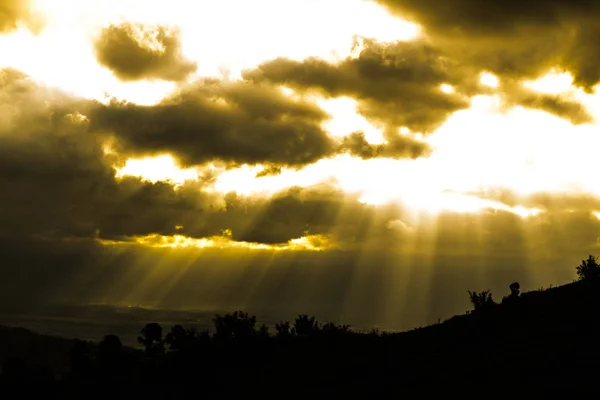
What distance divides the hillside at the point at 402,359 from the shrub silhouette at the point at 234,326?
0.29 feet

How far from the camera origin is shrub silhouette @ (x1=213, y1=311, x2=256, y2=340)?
140 feet

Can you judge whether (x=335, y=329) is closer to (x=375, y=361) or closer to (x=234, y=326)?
(x=234, y=326)

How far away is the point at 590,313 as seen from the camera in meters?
31.5

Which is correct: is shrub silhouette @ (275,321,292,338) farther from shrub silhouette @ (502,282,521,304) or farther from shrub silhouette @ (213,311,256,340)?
shrub silhouette @ (502,282,521,304)

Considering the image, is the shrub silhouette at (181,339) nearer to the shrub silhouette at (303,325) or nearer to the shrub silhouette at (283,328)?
the shrub silhouette at (283,328)

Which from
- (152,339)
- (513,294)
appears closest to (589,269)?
(513,294)

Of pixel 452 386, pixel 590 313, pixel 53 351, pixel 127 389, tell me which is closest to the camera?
pixel 452 386

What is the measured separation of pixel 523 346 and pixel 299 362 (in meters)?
10.9

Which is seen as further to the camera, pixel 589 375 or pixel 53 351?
pixel 53 351

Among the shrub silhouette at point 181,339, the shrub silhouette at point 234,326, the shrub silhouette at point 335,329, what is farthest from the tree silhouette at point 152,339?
the shrub silhouette at point 335,329

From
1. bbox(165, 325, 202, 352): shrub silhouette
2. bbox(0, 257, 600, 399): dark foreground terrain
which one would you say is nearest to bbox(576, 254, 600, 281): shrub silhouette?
bbox(0, 257, 600, 399): dark foreground terrain

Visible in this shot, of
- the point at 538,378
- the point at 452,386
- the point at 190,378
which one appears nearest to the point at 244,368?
the point at 190,378

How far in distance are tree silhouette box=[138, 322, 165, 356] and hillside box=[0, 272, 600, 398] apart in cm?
908

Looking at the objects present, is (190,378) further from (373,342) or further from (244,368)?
(373,342)
